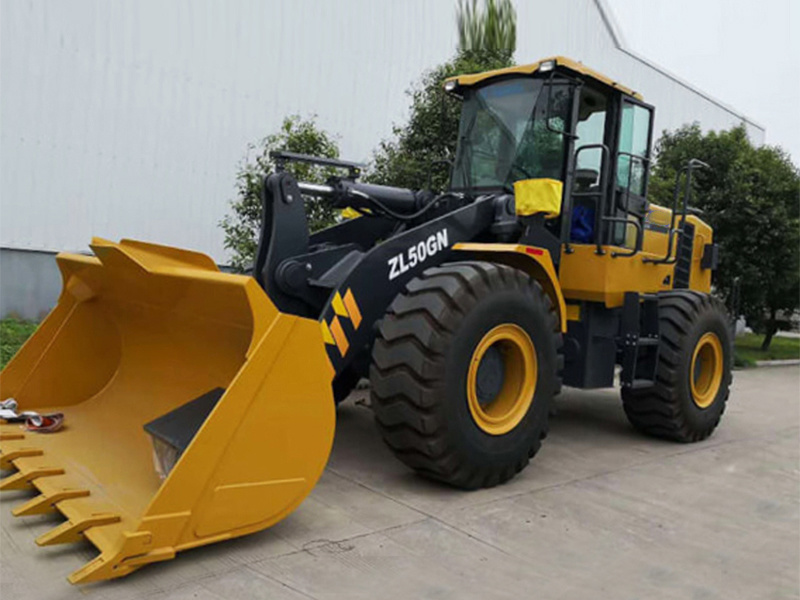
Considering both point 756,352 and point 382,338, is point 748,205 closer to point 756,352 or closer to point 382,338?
point 756,352

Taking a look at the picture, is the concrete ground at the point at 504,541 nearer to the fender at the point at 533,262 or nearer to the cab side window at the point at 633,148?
the fender at the point at 533,262

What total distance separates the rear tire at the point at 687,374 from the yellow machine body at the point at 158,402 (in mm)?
3459

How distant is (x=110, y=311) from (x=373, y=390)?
1794 millimetres

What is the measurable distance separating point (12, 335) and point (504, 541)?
637 cm

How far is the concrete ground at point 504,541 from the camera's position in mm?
2914

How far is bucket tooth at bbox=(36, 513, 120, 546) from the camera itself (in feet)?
9.40

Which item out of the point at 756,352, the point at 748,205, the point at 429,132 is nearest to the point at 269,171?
the point at 429,132

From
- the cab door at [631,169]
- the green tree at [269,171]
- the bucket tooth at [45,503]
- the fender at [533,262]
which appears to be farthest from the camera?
the green tree at [269,171]

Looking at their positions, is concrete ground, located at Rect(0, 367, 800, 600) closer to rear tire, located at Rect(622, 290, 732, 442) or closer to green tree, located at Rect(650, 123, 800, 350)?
rear tire, located at Rect(622, 290, 732, 442)

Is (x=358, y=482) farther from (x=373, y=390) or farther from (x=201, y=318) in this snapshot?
(x=201, y=318)

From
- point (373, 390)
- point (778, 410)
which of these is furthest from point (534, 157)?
point (778, 410)

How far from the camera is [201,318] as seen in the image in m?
3.79

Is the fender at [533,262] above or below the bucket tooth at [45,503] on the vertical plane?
above

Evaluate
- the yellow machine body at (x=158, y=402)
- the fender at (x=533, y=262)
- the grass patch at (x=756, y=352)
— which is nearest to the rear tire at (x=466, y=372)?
the fender at (x=533, y=262)
